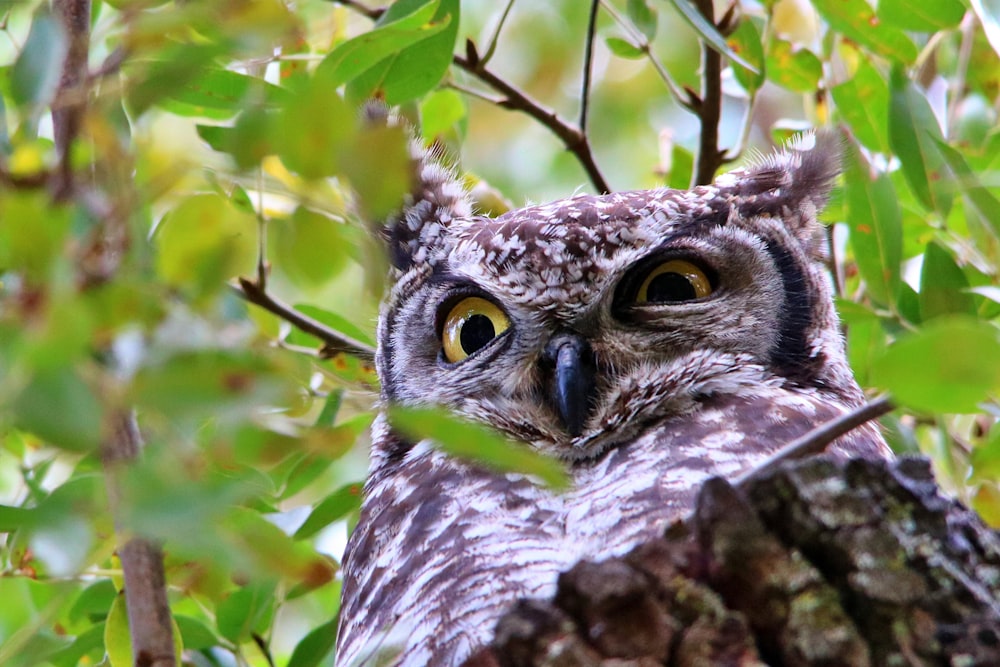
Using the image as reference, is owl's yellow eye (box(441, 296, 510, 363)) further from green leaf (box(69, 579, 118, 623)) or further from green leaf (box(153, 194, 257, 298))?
green leaf (box(153, 194, 257, 298))

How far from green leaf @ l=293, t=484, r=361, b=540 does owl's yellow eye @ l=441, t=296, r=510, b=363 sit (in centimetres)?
34

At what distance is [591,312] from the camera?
2.24m

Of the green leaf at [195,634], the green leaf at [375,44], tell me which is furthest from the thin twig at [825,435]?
the green leaf at [195,634]

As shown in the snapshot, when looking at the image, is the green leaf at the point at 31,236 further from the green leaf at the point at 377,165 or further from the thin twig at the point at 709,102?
the thin twig at the point at 709,102

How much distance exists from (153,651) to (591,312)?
4.03 ft

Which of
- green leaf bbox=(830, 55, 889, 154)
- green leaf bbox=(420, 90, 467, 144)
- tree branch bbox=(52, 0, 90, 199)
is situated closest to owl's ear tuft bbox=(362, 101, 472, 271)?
green leaf bbox=(420, 90, 467, 144)

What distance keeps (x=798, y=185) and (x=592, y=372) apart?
68cm

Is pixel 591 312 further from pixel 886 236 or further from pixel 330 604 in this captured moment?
pixel 330 604

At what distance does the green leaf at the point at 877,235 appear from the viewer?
2238 mm

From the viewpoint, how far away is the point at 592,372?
2170mm

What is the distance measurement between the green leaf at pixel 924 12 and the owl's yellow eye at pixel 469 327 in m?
0.94

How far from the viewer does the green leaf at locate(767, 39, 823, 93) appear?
2.70 m

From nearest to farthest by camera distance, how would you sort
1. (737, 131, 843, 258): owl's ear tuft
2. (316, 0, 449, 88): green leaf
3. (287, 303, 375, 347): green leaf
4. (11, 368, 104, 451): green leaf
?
(11, 368, 104, 451): green leaf
(316, 0, 449, 88): green leaf
(737, 131, 843, 258): owl's ear tuft
(287, 303, 375, 347): green leaf

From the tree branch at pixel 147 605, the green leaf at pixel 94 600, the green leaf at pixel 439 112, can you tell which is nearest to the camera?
the tree branch at pixel 147 605
